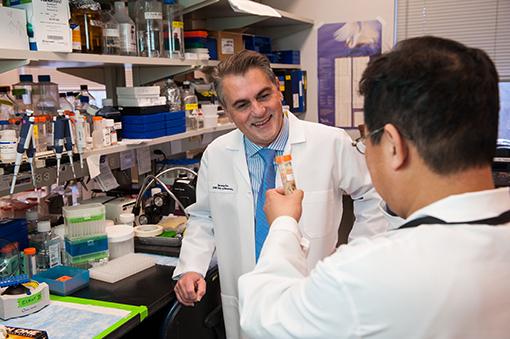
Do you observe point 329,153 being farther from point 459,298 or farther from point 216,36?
point 216,36

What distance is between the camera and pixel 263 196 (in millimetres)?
1814

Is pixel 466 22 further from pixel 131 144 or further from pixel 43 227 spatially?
pixel 43 227

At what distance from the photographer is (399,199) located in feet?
3.00

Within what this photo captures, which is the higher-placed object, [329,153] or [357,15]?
[357,15]

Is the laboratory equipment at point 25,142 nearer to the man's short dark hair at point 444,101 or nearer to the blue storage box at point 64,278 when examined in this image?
the blue storage box at point 64,278

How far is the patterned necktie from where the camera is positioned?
71.0 inches

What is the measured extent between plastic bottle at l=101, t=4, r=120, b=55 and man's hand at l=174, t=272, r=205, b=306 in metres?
0.98

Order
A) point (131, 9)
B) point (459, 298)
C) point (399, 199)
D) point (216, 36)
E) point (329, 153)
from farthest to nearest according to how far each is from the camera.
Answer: point (216, 36), point (131, 9), point (329, 153), point (399, 199), point (459, 298)

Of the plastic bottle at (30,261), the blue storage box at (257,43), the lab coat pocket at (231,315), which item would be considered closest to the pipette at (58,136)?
the plastic bottle at (30,261)

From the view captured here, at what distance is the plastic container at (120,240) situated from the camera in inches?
77.3

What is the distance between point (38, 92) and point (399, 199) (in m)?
1.66

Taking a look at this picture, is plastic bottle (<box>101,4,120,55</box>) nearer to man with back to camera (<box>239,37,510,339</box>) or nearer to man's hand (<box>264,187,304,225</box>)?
man's hand (<box>264,187,304,225</box>)

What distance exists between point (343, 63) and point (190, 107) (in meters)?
1.55

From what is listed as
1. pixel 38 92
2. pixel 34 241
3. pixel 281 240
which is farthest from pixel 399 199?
pixel 38 92
